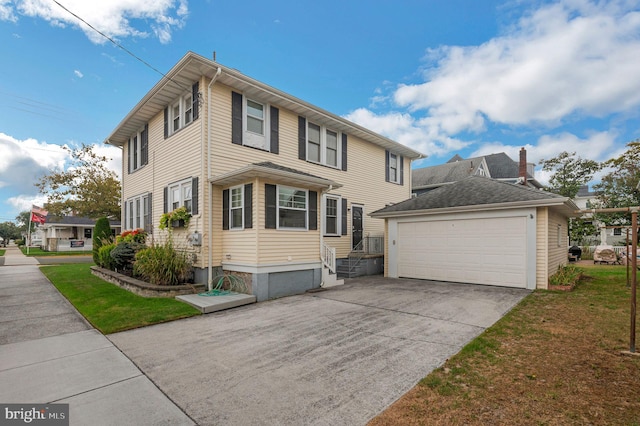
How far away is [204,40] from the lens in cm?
973

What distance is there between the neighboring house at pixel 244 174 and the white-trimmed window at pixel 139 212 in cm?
12

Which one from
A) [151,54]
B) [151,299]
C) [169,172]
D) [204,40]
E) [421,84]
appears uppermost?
[421,84]

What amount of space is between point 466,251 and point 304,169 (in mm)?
6162

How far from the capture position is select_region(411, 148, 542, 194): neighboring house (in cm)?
2421

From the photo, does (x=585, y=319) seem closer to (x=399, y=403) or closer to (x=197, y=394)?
(x=399, y=403)

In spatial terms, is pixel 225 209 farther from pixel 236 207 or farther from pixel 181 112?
pixel 181 112

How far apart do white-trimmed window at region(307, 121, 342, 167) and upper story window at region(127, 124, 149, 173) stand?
21.4ft

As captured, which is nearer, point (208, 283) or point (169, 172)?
point (208, 283)

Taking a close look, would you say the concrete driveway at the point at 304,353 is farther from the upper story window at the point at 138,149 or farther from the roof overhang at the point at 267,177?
the upper story window at the point at 138,149

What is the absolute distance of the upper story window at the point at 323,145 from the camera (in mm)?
11247

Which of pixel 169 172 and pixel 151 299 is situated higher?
pixel 169 172

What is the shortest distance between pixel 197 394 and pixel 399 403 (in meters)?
2.02

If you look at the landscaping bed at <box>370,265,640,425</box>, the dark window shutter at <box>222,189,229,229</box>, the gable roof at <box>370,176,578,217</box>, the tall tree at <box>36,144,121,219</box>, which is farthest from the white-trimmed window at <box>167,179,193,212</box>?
the tall tree at <box>36,144,121,219</box>

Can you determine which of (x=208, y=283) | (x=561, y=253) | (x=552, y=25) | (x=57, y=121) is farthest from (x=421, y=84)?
(x=57, y=121)
